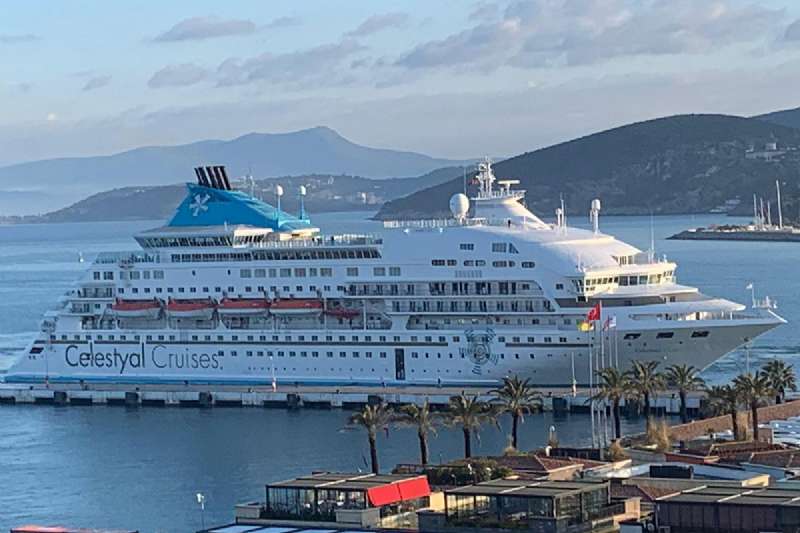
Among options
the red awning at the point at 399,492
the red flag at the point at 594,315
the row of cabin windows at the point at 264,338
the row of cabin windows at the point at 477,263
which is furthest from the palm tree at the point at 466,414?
the row of cabin windows at the point at 264,338

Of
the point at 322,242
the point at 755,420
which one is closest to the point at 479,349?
the point at 322,242

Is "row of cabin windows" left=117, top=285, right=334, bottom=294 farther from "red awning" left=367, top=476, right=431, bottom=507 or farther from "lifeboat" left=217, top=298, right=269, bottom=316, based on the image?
"red awning" left=367, top=476, right=431, bottom=507

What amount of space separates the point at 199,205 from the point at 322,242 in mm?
5093

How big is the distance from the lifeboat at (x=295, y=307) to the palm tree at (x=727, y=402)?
14891mm

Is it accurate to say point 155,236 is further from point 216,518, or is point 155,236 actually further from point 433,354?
point 216,518

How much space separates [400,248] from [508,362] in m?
4.80

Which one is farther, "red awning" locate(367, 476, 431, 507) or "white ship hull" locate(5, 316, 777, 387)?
"white ship hull" locate(5, 316, 777, 387)

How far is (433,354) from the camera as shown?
64.7 m

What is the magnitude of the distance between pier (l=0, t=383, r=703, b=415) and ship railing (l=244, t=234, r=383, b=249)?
13.9 feet

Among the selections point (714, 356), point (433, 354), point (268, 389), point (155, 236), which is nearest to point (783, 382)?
point (714, 356)

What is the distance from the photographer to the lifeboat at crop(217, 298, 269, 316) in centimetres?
6750

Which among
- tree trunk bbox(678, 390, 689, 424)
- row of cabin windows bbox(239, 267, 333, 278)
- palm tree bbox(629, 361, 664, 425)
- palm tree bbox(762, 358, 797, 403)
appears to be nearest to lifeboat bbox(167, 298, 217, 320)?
row of cabin windows bbox(239, 267, 333, 278)

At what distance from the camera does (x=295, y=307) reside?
66.9m

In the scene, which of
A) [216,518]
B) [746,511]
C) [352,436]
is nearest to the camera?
[746,511]
